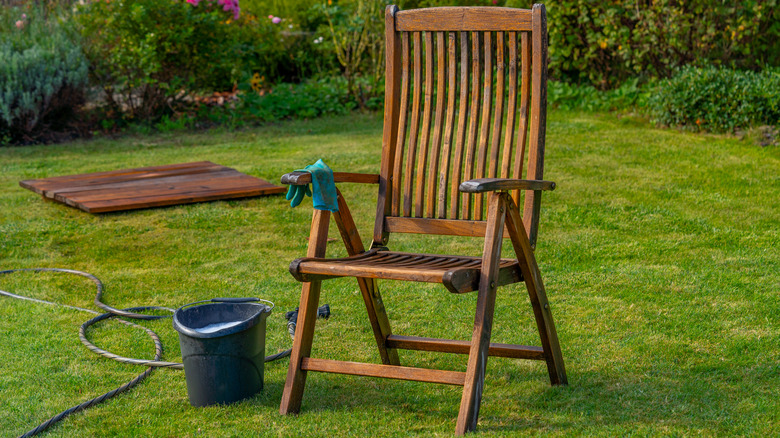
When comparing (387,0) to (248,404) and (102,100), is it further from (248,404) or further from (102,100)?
(248,404)

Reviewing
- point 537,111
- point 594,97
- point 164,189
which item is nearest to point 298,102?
point 594,97

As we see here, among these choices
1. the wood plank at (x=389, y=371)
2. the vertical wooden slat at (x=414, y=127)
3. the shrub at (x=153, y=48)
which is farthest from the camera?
the shrub at (x=153, y=48)

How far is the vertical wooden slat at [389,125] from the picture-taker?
338cm

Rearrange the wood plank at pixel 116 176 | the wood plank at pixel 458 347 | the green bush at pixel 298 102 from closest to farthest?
the wood plank at pixel 458 347, the wood plank at pixel 116 176, the green bush at pixel 298 102

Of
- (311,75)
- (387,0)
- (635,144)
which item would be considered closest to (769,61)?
(635,144)

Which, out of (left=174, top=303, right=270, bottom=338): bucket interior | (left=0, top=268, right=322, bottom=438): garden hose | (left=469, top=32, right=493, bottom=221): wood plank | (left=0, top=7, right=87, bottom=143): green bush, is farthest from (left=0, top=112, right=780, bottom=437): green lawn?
(left=0, top=7, right=87, bottom=143): green bush

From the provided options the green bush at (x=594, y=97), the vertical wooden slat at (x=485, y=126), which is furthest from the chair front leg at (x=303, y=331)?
the green bush at (x=594, y=97)

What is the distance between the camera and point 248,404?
10.0 ft

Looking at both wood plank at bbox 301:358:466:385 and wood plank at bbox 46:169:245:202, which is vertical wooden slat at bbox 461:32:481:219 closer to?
wood plank at bbox 301:358:466:385

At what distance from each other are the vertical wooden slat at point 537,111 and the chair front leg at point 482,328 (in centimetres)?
38

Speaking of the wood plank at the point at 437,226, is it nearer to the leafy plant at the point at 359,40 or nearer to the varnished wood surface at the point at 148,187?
the varnished wood surface at the point at 148,187

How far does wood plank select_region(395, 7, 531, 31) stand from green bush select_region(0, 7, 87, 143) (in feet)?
20.1

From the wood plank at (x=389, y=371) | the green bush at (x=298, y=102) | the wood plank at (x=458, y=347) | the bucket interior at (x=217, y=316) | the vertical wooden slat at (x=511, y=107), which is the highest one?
the vertical wooden slat at (x=511, y=107)

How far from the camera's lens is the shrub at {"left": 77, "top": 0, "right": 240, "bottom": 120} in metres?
8.91
